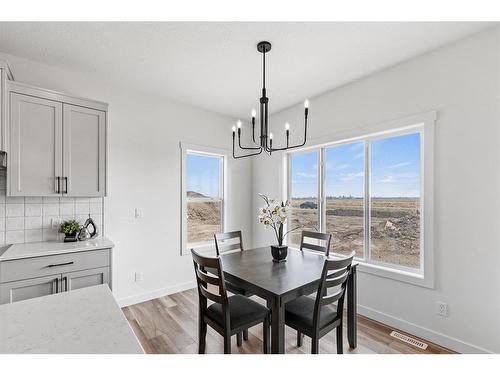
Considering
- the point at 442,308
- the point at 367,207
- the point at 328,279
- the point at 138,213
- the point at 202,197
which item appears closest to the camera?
the point at 328,279

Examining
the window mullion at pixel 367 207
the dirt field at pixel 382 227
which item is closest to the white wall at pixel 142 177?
the dirt field at pixel 382 227

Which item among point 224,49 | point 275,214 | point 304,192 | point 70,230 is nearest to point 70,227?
point 70,230

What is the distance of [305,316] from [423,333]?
132 centimetres

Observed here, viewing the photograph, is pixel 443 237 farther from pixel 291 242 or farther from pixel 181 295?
pixel 181 295

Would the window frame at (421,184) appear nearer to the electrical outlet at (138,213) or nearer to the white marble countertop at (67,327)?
the electrical outlet at (138,213)

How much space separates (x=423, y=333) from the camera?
2.25 m

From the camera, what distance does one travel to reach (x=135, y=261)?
9.95ft

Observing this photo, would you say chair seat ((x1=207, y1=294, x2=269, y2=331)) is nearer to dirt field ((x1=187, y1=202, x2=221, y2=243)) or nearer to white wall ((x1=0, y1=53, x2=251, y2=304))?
white wall ((x1=0, y1=53, x2=251, y2=304))

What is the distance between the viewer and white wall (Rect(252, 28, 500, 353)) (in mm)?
1919

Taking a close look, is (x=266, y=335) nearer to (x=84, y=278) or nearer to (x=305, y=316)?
(x=305, y=316)

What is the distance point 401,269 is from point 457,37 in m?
2.12

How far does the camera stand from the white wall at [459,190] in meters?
1.92

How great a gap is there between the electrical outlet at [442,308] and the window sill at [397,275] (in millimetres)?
145

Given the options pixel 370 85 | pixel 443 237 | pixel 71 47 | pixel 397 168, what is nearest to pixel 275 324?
pixel 443 237
